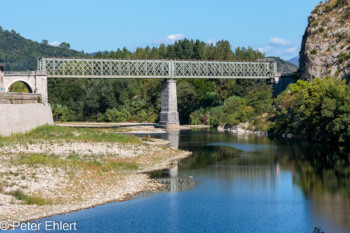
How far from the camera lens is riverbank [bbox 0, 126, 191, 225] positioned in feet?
105

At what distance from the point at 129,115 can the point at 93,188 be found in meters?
110

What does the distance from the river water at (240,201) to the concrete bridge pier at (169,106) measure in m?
63.2


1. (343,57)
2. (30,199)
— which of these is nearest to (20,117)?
(30,199)

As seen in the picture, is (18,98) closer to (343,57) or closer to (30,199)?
(30,199)

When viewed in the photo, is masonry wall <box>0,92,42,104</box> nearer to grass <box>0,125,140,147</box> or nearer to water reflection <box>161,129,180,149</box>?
grass <box>0,125,140,147</box>

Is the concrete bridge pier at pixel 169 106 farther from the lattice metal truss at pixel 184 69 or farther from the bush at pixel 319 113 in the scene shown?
the bush at pixel 319 113

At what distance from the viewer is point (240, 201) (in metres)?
36.2

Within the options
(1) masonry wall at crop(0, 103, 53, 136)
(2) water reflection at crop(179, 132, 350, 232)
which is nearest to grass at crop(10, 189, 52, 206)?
(2) water reflection at crop(179, 132, 350, 232)

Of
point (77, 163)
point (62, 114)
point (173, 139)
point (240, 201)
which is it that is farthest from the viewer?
point (62, 114)

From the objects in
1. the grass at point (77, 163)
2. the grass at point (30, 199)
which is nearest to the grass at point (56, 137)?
the grass at point (77, 163)

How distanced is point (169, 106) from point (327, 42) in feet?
123

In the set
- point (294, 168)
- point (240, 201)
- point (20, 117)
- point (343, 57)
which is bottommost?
point (240, 201)

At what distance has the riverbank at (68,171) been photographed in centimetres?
3216

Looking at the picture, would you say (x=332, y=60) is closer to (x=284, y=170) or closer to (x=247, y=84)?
(x=247, y=84)
